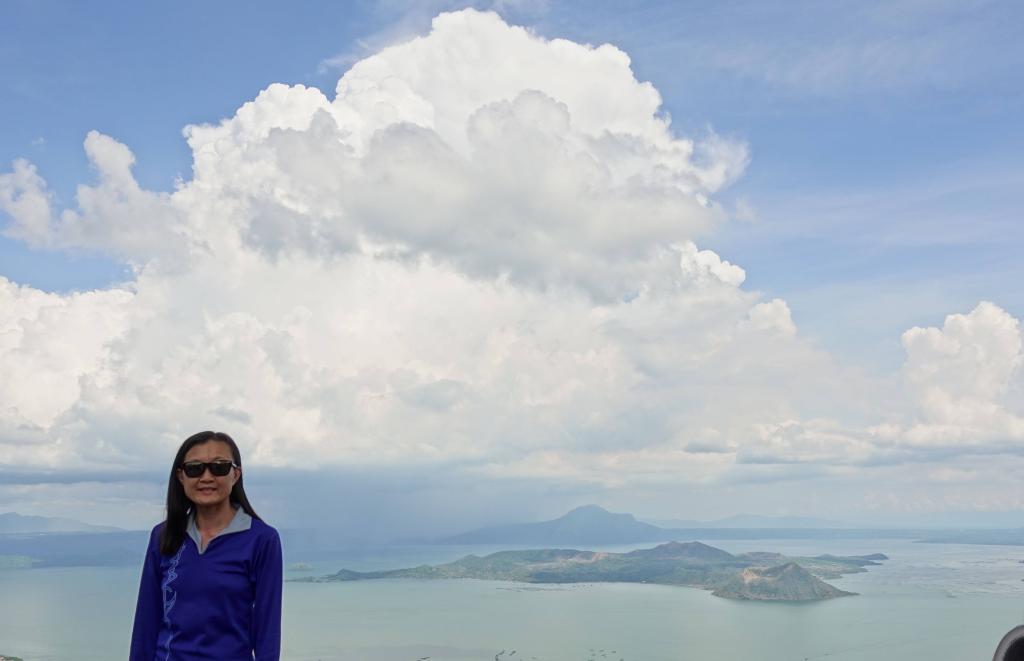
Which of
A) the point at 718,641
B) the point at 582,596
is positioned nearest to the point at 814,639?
the point at 718,641

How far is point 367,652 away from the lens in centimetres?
10512

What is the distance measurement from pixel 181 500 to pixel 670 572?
187m

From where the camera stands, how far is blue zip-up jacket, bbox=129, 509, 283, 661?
277cm

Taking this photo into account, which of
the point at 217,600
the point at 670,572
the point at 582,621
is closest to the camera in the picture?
the point at 217,600

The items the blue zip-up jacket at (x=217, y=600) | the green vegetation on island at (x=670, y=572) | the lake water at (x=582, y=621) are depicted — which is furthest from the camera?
the green vegetation on island at (x=670, y=572)

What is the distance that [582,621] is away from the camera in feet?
427

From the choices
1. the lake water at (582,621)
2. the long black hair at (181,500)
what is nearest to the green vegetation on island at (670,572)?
the lake water at (582,621)

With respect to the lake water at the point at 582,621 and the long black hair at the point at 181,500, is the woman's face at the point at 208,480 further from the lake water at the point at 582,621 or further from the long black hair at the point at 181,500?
the lake water at the point at 582,621

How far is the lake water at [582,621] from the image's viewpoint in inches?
4259

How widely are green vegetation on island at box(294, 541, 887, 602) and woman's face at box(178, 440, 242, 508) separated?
517ft

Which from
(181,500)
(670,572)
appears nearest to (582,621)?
(670,572)

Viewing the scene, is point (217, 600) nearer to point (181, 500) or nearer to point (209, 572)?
point (209, 572)

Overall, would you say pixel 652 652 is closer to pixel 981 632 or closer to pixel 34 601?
pixel 981 632

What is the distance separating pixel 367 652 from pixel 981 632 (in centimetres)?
6777
